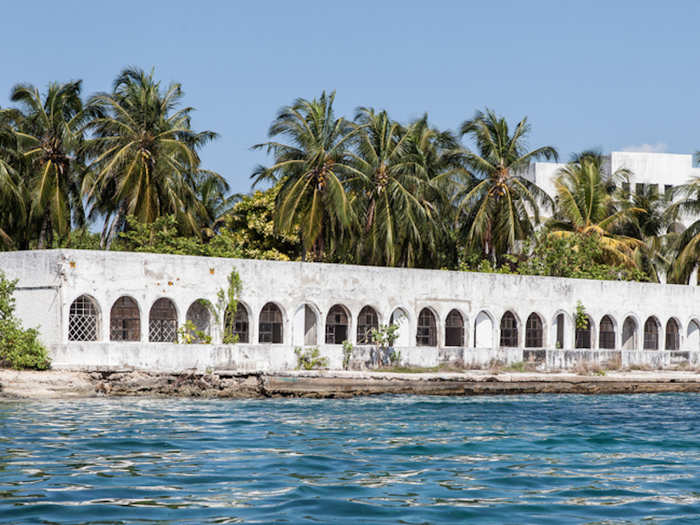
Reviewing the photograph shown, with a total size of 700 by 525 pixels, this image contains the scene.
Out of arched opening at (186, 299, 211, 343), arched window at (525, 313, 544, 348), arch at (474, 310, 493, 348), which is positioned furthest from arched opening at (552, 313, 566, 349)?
arched opening at (186, 299, 211, 343)

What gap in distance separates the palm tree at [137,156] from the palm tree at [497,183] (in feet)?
36.8

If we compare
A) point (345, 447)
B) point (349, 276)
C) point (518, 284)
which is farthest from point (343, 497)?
point (518, 284)

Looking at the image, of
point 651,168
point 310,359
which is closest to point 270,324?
point 310,359

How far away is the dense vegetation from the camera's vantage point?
118ft

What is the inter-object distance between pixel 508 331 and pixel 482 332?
2.01 m

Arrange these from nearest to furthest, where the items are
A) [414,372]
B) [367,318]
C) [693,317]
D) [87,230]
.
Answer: [414,372] < [367,318] < [693,317] < [87,230]

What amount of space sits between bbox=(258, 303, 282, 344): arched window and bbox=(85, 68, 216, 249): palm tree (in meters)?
7.27

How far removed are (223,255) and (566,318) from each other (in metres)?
12.3

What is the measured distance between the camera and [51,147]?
38.7 m

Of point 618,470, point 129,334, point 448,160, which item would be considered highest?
point 448,160

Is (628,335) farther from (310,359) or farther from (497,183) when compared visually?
(310,359)

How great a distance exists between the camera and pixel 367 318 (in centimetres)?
3234

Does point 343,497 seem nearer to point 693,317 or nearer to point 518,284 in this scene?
point 518,284

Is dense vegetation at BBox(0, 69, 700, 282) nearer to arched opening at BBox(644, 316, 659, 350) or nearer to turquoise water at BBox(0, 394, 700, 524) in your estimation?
arched opening at BBox(644, 316, 659, 350)
